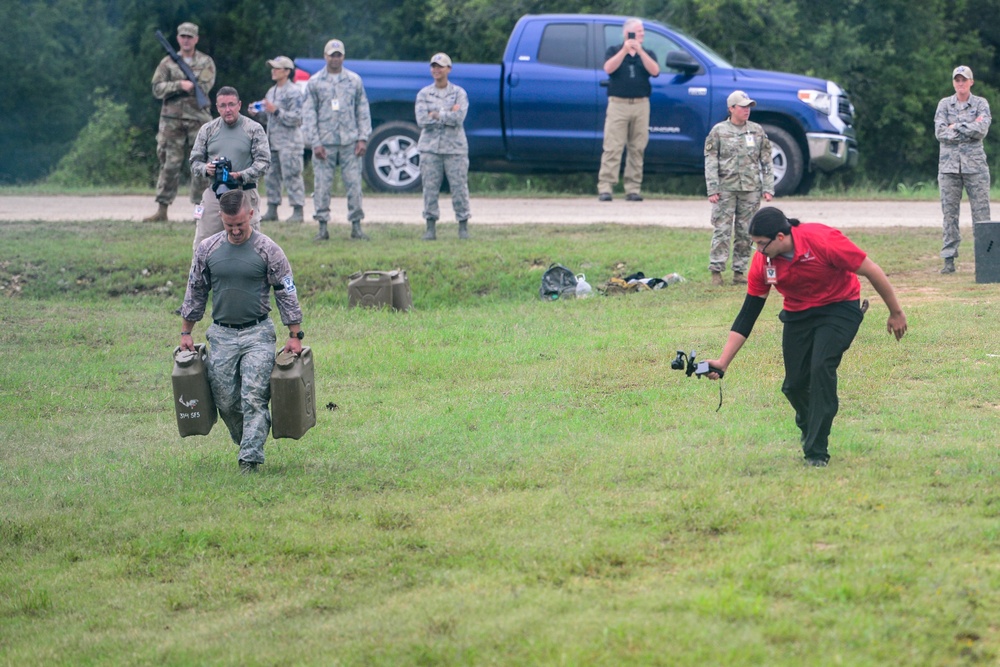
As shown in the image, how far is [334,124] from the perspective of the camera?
633 inches

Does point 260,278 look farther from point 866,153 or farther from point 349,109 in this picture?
point 866,153

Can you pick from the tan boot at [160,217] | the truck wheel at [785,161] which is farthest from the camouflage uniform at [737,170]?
the tan boot at [160,217]

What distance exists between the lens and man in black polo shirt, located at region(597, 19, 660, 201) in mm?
18250

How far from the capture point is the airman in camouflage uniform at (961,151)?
13727 millimetres

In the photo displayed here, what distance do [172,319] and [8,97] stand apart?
1865 centimetres

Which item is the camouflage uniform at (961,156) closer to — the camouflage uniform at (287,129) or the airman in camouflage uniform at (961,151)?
the airman in camouflage uniform at (961,151)

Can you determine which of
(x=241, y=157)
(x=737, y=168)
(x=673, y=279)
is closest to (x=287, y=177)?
(x=241, y=157)

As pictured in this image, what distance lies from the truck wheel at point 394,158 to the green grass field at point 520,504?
266 inches

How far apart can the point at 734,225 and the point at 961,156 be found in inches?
92.8

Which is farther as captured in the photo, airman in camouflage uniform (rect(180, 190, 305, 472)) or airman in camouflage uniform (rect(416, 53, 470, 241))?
airman in camouflage uniform (rect(416, 53, 470, 241))

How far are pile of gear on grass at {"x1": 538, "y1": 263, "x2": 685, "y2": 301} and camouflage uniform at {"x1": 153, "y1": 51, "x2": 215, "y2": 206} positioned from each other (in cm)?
513

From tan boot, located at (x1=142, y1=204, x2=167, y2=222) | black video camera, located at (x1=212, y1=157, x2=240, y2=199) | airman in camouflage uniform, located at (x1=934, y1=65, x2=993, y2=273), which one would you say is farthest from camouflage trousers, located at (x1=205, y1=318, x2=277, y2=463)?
tan boot, located at (x1=142, y1=204, x2=167, y2=222)

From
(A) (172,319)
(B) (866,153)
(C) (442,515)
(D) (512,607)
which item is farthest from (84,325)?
(B) (866,153)

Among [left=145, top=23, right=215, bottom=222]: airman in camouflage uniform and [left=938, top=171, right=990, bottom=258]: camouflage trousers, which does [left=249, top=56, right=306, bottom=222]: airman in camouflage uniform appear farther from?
[left=938, top=171, right=990, bottom=258]: camouflage trousers
